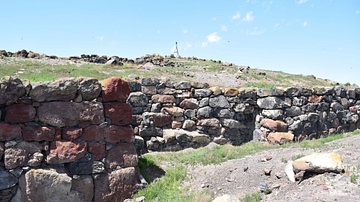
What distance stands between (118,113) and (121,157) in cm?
72

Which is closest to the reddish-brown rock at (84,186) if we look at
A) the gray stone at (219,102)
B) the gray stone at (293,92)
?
the gray stone at (219,102)

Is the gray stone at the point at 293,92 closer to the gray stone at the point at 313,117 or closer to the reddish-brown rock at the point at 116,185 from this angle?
the gray stone at the point at 313,117

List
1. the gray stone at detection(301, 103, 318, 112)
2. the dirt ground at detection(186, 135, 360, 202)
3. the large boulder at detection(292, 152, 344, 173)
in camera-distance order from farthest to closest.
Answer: the gray stone at detection(301, 103, 318, 112) → the large boulder at detection(292, 152, 344, 173) → the dirt ground at detection(186, 135, 360, 202)

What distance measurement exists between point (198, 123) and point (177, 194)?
328 cm

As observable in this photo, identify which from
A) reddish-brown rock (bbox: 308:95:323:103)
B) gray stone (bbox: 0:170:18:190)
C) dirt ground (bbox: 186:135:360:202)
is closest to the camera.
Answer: dirt ground (bbox: 186:135:360:202)

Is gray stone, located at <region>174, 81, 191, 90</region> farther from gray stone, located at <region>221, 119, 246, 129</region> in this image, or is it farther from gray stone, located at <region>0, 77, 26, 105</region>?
gray stone, located at <region>0, 77, 26, 105</region>

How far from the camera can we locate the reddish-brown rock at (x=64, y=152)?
480cm

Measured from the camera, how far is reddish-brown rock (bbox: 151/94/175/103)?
26.7 feet

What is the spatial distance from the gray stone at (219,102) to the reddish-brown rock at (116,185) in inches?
141

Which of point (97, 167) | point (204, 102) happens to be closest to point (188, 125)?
point (204, 102)

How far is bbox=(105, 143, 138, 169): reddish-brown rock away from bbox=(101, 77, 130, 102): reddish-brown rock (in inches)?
30.6

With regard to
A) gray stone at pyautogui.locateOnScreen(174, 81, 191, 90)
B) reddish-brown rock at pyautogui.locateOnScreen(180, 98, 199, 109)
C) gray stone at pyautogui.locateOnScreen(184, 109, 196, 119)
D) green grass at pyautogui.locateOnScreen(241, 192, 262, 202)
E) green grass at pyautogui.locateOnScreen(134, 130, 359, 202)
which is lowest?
green grass at pyautogui.locateOnScreen(134, 130, 359, 202)

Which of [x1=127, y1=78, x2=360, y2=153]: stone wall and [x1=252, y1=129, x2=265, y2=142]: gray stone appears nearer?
[x1=127, y1=78, x2=360, y2=153]: stone wall

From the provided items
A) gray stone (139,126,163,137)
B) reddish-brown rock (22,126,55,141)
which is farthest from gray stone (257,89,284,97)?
reddish-brown rock (22,126,55,141)
